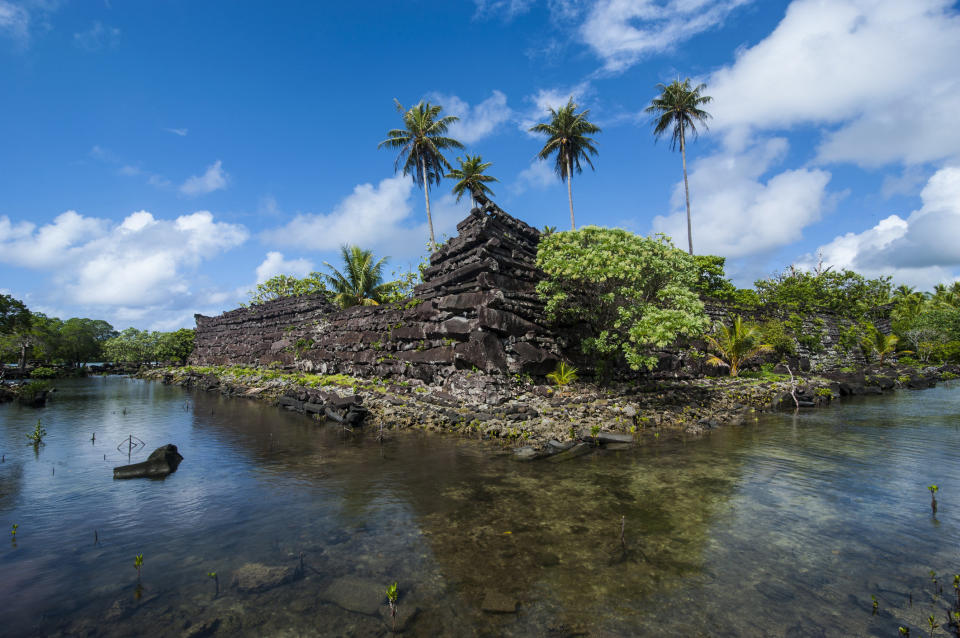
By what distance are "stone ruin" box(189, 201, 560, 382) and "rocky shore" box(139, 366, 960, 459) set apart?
770 millimetres

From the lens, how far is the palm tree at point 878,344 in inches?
1222

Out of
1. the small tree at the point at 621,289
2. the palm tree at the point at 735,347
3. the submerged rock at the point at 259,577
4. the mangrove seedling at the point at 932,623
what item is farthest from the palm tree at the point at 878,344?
the submerged rock at the point at 259,577

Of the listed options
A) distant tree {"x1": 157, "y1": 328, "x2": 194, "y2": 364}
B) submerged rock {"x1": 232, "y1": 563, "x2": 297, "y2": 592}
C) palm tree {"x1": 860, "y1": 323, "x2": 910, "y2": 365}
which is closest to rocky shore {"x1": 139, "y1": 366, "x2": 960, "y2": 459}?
submerged rock {"x1": 232, "y1": 563, "x2": 297, "y2": 592}

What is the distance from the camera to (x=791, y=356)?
90.4 ft

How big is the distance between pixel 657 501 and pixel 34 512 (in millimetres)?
10085

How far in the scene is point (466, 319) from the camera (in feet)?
52.9

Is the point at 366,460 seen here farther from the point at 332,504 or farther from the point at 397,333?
the point at 397,333

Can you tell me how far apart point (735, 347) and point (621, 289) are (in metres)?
12.9

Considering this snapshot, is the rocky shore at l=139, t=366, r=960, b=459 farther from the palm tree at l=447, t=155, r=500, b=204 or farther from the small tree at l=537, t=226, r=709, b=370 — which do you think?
the palm tree at l=447, t=155, r=500, b=204

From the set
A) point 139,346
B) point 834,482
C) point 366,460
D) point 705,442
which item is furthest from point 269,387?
point 139,346

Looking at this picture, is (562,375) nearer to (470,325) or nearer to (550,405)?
(550,405)

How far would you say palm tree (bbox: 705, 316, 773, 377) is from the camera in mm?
23281

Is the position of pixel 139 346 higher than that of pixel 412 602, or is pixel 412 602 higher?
pixel 139 346

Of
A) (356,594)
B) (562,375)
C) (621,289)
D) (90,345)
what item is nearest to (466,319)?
(562,375)
